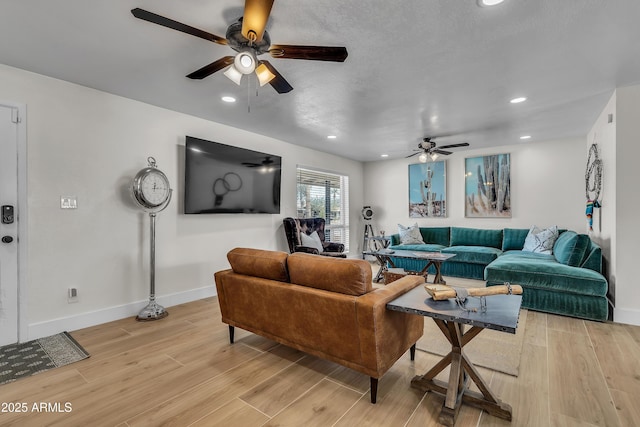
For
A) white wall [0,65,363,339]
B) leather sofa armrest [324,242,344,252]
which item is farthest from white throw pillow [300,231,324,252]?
white wall [0,65,363,339]

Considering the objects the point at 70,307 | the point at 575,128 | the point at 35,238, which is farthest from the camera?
the point at 575,128

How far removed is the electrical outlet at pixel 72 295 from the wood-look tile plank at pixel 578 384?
399cm

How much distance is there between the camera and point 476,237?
568cm

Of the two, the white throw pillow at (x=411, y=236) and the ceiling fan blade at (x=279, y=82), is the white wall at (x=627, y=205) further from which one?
the ceiling fan blade at (x=279, y=82)

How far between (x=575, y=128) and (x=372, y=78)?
3.76m

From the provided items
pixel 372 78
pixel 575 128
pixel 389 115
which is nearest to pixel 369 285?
pixel 372 78

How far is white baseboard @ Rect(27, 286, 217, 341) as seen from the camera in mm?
2754

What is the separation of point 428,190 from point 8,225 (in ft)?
21.2

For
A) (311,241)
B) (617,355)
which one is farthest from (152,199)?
(617,355)

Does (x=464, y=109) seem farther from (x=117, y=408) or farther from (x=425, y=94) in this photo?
(x=117, y=408)

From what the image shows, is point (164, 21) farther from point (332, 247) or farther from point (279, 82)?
point (332, 247)

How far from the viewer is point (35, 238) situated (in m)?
2.74

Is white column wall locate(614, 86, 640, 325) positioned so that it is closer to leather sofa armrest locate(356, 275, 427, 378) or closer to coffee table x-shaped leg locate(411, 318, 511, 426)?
coffee table x-shaped leg locate(411, 318, 511, 426)

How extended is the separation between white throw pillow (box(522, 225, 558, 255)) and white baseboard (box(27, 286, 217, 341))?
5172 mm
